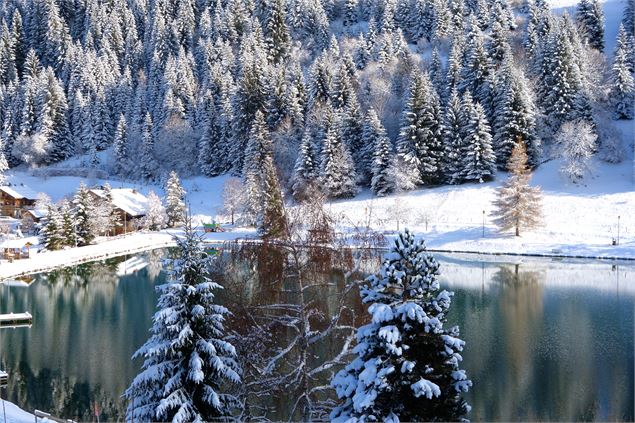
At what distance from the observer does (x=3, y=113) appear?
297ft

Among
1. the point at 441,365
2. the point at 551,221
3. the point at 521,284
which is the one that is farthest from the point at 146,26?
the point at 441,365

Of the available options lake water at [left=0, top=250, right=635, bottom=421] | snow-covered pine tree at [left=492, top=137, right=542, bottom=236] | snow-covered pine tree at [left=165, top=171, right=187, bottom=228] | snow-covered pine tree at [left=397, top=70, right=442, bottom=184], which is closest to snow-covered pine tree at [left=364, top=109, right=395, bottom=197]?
snow-covered pine tree at [left=397, top=70, right=442, bottom=184]

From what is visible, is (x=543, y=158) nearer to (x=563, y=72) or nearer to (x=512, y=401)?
(x=563, y=72)

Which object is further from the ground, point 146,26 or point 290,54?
point 146,26

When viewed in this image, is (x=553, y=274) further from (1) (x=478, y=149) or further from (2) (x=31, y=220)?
(2) (x=31, y=220)

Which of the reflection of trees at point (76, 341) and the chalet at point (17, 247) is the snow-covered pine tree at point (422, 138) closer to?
the reflection of trees at point (76, 341)

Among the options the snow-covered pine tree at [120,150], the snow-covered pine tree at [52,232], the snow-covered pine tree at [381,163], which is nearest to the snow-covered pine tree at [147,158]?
the snow-covered pine tree at [120,150]

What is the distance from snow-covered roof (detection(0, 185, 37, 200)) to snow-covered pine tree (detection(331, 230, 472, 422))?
210 feet

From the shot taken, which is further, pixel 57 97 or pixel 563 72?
pixel 57 97

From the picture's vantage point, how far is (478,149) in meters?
52.6

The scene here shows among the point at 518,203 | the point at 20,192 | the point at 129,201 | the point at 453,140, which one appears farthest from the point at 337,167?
the point at 20,192

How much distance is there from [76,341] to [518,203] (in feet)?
105

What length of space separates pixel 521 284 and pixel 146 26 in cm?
9041

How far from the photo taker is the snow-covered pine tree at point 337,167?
55.1 meters
